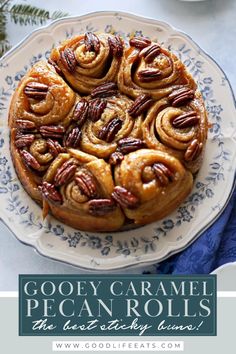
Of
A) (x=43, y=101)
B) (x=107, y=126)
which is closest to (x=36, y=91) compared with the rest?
(x=43, y=101)

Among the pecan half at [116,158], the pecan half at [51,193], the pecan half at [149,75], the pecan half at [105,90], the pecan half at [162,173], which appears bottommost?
the pecan half at [51,193]

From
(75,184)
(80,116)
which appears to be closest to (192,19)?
(80,116)

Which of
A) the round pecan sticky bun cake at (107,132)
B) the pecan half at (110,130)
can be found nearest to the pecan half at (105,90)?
the round pecan sticky bun cake at (107,132)

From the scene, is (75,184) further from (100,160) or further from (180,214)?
(180,214)

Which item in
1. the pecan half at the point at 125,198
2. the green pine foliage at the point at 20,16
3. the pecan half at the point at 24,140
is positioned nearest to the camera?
the pecan half at the point at 125,198

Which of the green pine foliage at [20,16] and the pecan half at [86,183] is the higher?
the green pine foliage at [20,16]

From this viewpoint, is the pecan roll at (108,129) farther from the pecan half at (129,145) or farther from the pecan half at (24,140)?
the pecan half at (24,140)

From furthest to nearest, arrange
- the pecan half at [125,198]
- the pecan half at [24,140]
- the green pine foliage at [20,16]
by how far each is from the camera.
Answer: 1. the green pine foliage at [20,16]
2. the pecan half at [24,140]
3. the pecan half at [125,198]
